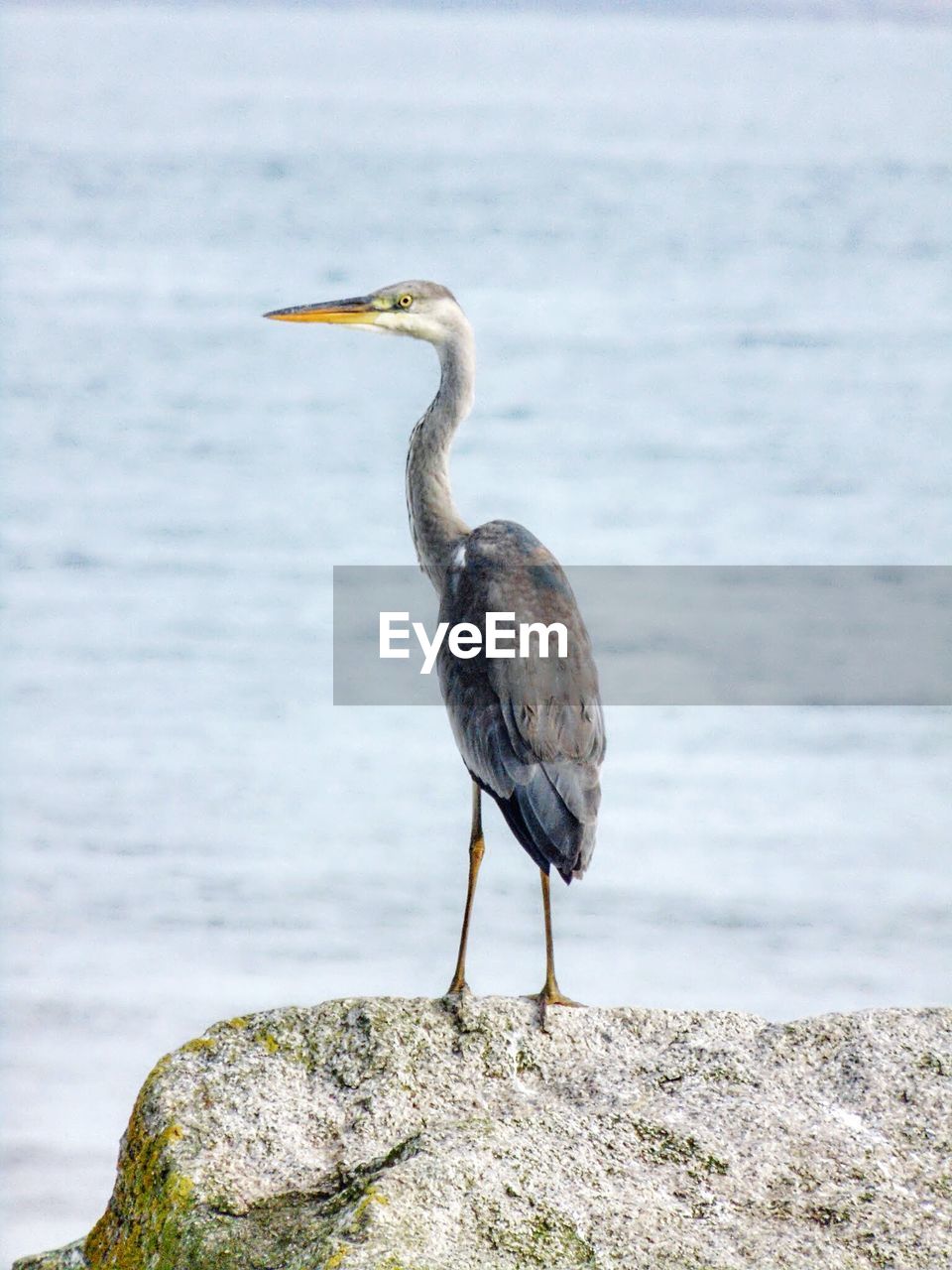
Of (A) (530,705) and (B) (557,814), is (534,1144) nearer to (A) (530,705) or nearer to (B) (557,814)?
(B) (557,814)

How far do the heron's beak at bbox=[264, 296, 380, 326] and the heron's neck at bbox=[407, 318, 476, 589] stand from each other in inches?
8.5

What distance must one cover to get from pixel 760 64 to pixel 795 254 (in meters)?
25.7

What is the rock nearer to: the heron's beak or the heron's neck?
the heron's neck

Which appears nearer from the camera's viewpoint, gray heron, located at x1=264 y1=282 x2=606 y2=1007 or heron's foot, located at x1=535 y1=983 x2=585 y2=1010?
heron's foot, located at x1=535 y1=983 x2=585 y2=1010

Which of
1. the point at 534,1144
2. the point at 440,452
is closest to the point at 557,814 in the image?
the point at 534,1144

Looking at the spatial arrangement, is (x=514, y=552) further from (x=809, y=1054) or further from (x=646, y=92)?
(x=646, y=92)

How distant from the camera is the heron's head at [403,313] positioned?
193 inches

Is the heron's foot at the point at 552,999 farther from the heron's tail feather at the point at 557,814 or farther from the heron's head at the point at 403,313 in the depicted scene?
the heron's head at the point at 403,313

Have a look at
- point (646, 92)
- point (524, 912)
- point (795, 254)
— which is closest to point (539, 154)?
point (795, 254)

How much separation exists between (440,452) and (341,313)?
0.47 m

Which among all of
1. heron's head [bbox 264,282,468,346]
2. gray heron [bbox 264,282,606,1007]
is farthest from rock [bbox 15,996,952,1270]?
heron's head [bbox 264,282,468,346]

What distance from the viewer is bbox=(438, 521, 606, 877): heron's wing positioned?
3.70 meters

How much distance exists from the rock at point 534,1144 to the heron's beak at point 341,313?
2.35 m

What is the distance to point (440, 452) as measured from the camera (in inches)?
192
